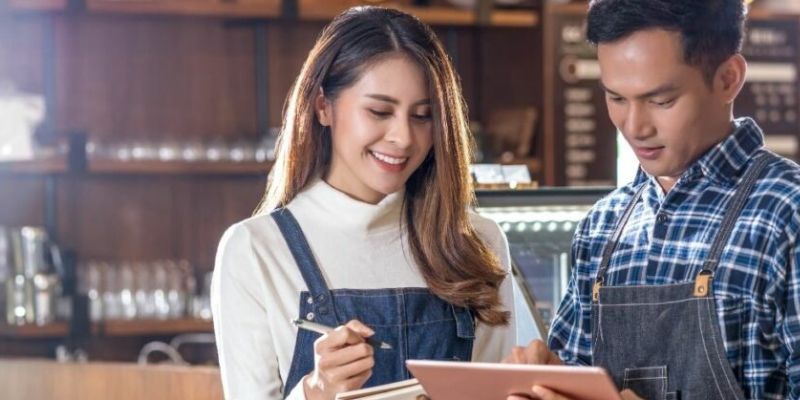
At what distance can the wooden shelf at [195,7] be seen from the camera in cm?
498

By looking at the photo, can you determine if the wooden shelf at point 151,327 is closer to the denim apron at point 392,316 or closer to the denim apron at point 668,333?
the denim apron at point 392,316

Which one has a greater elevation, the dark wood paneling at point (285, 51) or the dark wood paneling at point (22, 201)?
the dark wood paneling at point (285, 51)

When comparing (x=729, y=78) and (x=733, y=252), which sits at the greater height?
(x=729, y=78)

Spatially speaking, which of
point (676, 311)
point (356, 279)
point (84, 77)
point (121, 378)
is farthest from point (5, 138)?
point (676, 311)

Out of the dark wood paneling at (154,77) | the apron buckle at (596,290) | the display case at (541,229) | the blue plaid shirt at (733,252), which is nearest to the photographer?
the blue plaid shirt at (733,252)

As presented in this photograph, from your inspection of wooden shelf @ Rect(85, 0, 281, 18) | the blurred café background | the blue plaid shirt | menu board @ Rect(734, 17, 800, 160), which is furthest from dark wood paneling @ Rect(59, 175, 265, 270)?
the blue plaid shirt

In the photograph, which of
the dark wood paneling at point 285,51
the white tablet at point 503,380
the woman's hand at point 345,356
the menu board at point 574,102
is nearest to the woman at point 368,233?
the woman's hand at point 345,356

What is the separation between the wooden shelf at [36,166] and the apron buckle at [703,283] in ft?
11.6

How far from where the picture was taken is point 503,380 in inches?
64.7

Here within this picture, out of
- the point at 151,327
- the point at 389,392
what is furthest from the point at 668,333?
the point at 151,327

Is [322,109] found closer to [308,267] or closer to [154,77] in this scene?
[308,267]

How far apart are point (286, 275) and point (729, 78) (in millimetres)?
702

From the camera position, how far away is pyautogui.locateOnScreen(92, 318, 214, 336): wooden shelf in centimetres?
496

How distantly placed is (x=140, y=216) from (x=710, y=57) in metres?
3.80
